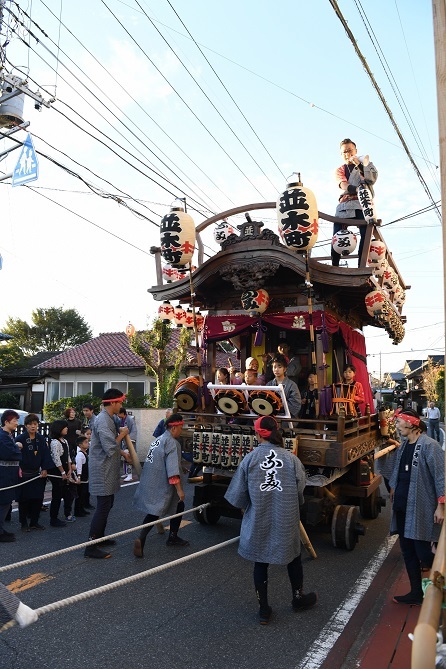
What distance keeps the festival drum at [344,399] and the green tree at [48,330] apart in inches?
1564

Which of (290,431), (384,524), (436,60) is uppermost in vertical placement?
(436,60)

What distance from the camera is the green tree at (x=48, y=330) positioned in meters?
44.1

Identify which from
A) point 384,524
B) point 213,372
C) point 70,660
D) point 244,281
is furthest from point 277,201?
point 70,660

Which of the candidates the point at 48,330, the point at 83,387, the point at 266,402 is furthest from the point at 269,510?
the point at 48,330

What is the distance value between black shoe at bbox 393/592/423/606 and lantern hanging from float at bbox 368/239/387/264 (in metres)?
5.75

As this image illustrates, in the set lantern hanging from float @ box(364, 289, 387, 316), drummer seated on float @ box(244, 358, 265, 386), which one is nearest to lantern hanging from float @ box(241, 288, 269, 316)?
drummer seated on float @ box(244, 358, 265, 386)

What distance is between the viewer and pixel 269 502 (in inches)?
172

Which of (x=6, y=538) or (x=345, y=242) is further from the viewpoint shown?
(x=345, y=242)

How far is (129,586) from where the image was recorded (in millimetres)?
5090

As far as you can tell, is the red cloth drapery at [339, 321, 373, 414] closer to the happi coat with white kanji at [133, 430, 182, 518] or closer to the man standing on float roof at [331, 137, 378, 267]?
the man standing on float roof at [331, 137, 378, 267]

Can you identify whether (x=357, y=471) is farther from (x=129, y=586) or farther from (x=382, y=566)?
(x=129, y=586)

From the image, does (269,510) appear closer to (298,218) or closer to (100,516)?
(100,516)

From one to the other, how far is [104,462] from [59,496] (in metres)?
2.21

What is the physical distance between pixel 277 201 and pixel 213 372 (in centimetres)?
328
